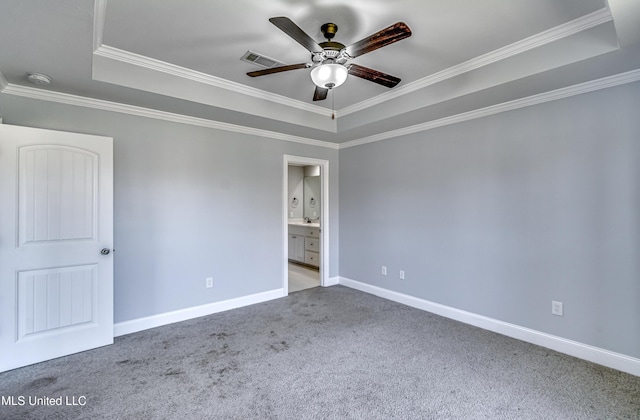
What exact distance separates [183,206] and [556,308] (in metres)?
4.04

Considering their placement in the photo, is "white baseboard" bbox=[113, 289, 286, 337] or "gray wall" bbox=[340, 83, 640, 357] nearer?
"gray wall" bbox=[340, 83, 640, 357]

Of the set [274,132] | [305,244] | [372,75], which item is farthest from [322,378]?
[305,244]

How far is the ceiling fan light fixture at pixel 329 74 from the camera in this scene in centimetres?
207

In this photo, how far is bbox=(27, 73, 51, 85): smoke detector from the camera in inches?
96.2

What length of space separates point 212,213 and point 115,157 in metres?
1.18

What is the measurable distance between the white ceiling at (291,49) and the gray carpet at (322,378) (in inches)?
95.0

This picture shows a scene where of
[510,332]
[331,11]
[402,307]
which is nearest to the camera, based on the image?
[331,11]

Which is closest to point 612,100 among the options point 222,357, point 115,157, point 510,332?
point 510,332

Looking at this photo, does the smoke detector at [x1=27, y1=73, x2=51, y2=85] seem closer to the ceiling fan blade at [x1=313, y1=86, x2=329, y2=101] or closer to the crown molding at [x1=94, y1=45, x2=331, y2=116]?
the crown molding at [x1=94, y1=45, x2=331, y2=116]

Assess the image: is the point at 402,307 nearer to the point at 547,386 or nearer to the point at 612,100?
the point at 547,386

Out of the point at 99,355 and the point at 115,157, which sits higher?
the point at 115,157

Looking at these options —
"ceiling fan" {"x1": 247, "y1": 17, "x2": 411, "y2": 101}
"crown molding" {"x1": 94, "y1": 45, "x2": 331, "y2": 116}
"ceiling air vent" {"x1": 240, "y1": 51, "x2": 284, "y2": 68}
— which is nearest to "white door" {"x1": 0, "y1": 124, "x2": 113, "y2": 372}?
"crown molding" {"x1": 94, "y1": 45, "x2": 331, "y2": 116}

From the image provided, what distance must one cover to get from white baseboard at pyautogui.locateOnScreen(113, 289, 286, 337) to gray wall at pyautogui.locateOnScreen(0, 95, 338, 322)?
0.06 metres

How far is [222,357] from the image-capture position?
105 inches
